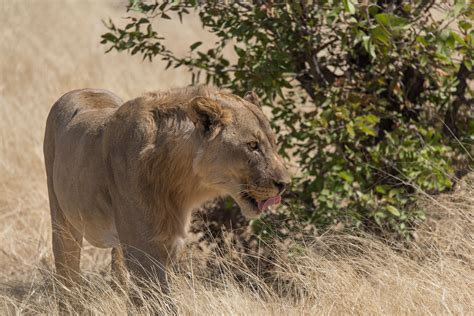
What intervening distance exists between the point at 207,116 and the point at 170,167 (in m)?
0.36

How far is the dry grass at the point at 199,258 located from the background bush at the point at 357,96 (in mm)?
319

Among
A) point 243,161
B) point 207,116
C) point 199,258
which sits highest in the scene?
point 207,116

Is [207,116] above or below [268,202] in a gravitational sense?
above

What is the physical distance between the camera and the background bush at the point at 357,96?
600cm

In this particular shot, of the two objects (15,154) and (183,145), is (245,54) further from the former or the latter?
(15,154)

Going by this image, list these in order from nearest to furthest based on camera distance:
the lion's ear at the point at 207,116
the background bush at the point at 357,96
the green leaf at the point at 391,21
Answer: the lion's ear at the point at 207,116 < the green leaf at the point at 391,21 < the background bush at the point at 357,96

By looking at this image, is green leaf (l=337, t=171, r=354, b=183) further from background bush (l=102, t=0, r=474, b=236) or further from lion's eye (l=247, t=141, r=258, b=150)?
lion's eye (l=247, t=141, r=258, b=150)

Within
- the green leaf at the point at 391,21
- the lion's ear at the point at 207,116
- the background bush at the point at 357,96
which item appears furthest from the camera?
the background bush at the point at 357,96

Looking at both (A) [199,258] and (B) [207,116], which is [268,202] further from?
(A) [199,258]

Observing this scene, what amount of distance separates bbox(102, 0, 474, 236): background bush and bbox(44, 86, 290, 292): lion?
1065 millimetres

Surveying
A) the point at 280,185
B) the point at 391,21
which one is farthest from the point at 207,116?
the point at 391,21

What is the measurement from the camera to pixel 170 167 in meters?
4.82

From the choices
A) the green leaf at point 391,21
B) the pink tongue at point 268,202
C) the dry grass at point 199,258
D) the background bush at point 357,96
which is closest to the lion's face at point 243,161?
the pink tongue at point 268,202

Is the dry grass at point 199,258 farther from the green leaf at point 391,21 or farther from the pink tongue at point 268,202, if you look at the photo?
the green leaf at point 391,21
